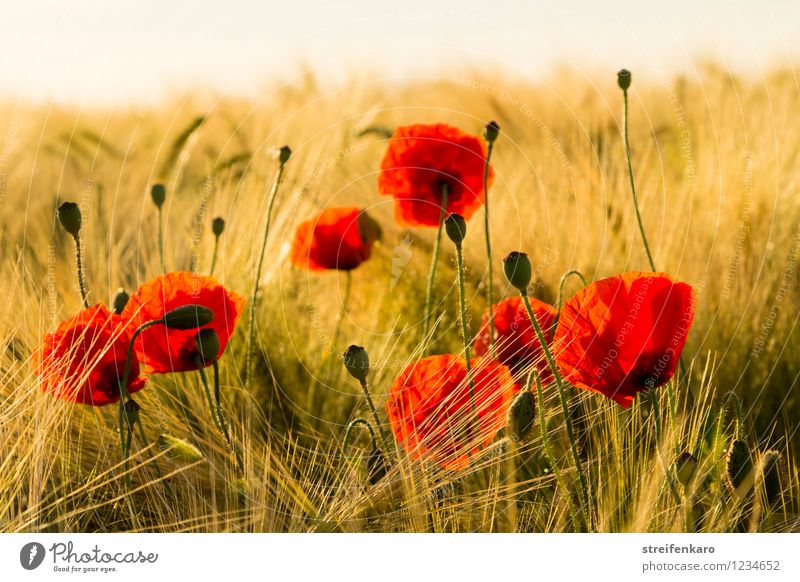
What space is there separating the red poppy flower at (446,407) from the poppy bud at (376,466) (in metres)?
0.03

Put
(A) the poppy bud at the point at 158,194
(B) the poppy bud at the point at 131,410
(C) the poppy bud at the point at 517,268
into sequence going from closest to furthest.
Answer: (C) the poppy bud at the point at 517,268 → (B) the poppy bud at the point at 131,410 → (A) the poppy bud at the point at 158,194

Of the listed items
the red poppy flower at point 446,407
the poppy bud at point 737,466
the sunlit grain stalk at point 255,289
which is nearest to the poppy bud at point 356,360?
the red poppy flower at point 446,407

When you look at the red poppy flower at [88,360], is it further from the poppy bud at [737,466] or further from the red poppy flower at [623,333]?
the poppy bud at [737,466]

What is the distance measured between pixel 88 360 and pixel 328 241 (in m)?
0.24

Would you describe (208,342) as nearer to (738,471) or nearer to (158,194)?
(158,194)

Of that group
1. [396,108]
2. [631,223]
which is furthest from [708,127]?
[396,108]

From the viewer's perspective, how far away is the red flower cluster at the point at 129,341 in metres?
0.71

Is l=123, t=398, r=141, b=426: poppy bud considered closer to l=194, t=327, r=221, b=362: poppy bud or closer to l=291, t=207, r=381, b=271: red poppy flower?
l=194, t=327, r=221, b=362: poppy bud

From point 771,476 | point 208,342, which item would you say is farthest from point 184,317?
point 771,476

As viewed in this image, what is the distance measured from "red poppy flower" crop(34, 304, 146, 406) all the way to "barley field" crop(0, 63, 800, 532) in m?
0.03

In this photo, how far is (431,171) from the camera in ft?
2.68
